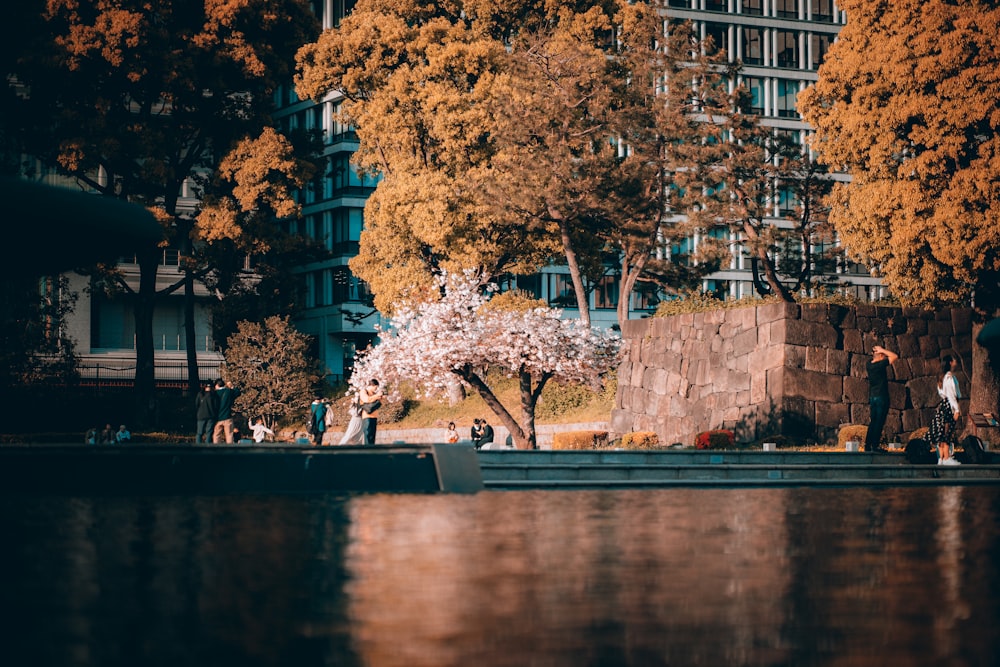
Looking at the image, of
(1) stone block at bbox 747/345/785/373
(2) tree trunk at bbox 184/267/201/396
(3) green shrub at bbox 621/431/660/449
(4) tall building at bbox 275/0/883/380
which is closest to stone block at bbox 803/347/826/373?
(1) stone block at bbox 747/345/785/373

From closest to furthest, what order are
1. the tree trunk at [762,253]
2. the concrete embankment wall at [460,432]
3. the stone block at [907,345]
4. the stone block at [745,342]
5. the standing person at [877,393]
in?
the standing person at [877,393] → the stone block at [907,345] → the stone block at [745,342] → the tree trunk at [762,253] → the concrete embankment wall at [460,432]

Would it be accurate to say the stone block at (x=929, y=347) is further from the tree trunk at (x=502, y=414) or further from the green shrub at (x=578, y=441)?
the tree trunk at (x=502, y=414)

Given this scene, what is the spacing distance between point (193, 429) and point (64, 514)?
33111 mm

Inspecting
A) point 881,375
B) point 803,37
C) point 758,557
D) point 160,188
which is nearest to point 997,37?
point 881,375

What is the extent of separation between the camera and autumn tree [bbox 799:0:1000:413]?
1098 inches

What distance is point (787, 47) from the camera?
7406cm

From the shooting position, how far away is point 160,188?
43500mm

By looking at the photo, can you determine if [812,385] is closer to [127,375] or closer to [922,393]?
[922,393]

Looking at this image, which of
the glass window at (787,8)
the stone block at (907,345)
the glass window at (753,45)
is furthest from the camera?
the glass window at (787,8)

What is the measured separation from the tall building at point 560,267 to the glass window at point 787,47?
55mm

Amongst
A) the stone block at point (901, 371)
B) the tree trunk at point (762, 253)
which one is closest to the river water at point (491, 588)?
the stone block at point (901, 371)

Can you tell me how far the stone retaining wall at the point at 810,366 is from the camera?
29.7 m

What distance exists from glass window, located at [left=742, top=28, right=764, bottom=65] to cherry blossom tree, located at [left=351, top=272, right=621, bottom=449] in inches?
1645

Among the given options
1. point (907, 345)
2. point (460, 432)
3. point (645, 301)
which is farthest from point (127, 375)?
point (907, 345)
